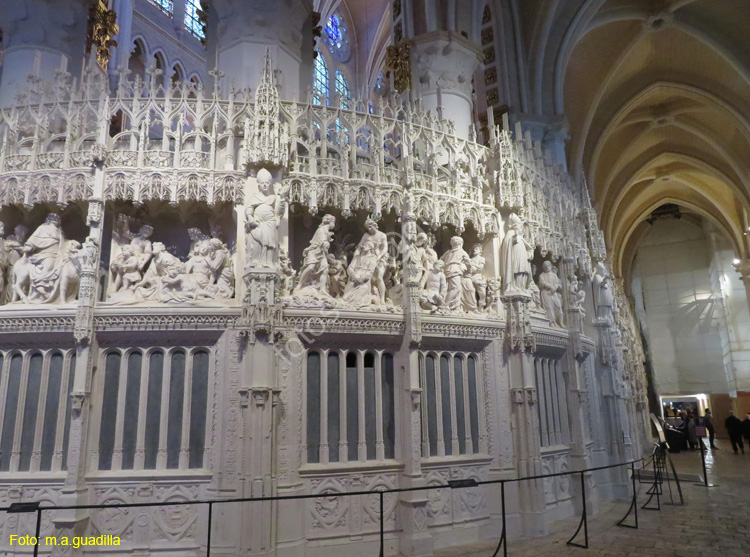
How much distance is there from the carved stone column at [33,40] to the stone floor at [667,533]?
11.7 metres

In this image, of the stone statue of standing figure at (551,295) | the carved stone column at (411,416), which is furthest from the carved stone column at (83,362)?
the stone statue of standing figure at (551,295)

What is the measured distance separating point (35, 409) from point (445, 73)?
11195 mm

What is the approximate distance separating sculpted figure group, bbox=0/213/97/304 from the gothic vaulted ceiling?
13.1 meters

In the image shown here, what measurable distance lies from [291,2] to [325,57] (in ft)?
63.7

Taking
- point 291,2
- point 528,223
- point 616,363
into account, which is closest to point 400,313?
point 528,223

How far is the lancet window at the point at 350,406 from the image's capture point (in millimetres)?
8727

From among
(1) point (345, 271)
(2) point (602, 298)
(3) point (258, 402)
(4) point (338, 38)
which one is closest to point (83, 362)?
(3) point (258, 402)

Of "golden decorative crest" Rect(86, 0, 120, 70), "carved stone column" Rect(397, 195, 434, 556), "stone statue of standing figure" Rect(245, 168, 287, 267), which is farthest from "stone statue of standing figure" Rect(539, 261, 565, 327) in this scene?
"golden decorative crest" Rect(86, 0, 120, 70)

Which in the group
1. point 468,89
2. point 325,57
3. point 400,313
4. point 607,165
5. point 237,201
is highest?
point 325,57

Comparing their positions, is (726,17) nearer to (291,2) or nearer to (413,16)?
(413,16)

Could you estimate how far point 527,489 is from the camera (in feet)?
31.7

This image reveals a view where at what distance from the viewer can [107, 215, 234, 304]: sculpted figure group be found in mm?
8570

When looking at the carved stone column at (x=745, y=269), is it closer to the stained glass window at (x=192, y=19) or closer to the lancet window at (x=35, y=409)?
the stained glass window at (x=192, y=19)

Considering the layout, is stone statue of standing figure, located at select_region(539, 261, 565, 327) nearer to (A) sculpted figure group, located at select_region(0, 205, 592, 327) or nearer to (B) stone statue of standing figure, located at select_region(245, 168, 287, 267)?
(A) sculpted figure group, located at select_region(0, 205, 592, 327)
